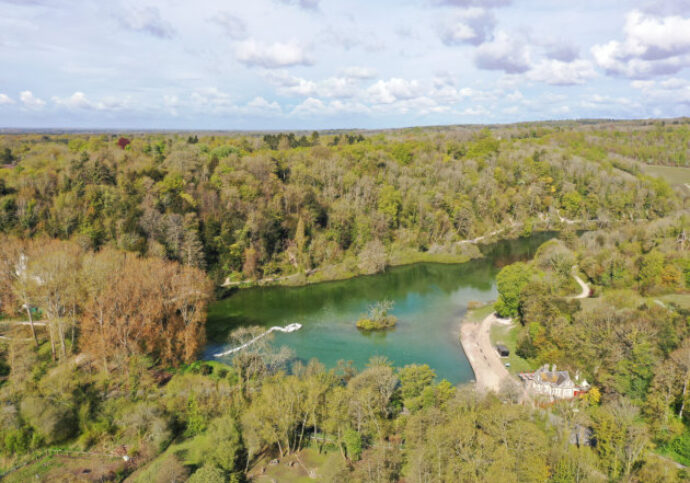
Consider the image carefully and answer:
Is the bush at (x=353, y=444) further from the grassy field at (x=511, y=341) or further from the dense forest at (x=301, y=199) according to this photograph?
the dense forest at (x=301, y=199)

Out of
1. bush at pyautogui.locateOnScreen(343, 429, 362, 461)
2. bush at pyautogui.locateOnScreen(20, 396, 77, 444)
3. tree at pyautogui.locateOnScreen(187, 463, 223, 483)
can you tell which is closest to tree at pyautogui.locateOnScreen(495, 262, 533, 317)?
bush at pyautogui.locateOnScreen(343, 429, 362, 461)

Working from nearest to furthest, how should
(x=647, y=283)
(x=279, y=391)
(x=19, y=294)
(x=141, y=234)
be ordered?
(x=279, y=391)
(x=19, y=294)
(x=647, y=283)
(x=141, y=234)

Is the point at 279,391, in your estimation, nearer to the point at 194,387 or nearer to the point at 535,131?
the point at 194,387

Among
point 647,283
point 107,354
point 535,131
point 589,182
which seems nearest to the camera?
point 107,354

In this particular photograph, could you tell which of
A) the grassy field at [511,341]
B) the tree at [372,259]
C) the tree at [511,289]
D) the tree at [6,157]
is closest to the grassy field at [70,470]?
the grassy field at [511,341]

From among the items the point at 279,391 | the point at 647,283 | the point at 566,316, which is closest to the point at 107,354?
the point at 279,391

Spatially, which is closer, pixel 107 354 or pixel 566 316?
pixel 107 354
